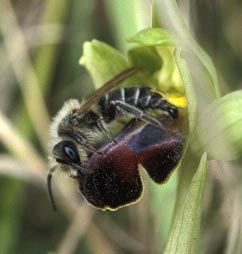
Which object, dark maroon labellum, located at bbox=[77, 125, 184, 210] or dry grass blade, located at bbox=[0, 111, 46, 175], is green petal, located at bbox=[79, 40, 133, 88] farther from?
dry grass blade, located at bbox=[0, 111, 46, 175]

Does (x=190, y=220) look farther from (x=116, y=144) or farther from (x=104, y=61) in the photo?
(x=104, y=61)

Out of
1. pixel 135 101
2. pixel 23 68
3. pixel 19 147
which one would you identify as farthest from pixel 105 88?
pixel 23 68

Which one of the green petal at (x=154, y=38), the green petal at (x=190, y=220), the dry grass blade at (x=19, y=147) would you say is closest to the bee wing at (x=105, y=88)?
the green petal at (x=154, y=38)

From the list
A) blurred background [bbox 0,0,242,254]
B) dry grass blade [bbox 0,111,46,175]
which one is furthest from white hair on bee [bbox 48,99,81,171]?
dry grass blade [bbox 0,111,46,175]

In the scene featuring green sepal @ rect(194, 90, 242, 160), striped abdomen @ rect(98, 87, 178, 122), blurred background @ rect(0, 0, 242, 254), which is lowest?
blurred background @ rect(0, 0, 242, 254)

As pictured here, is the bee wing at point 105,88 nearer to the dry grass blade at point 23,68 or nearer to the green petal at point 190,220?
the green petal at point 190,220

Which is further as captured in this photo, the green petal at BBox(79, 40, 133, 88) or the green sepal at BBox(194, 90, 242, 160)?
the green petal at BBox(79, 40, 133, 88)

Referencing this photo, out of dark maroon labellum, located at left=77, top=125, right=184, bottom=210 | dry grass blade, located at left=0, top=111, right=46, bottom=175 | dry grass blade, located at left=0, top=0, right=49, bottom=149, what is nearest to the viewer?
dark maroon labellum, located at left=77, top=125, right=184, bottom=210

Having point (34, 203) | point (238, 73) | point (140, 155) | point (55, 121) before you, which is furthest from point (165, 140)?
point (34, 203)
